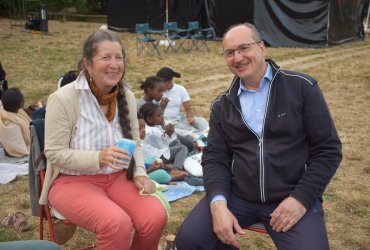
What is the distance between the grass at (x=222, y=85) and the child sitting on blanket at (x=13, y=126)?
0.55 meters

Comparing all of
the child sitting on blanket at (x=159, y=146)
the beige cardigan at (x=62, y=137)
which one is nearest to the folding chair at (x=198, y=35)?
the child sitting on blanket at (x=159, y=146)

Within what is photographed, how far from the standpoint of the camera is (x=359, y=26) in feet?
63.2

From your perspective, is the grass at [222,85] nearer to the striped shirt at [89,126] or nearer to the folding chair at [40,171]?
the striped shirt at [89,126]

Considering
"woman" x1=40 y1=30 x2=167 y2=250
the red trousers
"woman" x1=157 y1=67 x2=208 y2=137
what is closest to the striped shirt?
"woman" x1=40 y1=30 x2=167 y2=250

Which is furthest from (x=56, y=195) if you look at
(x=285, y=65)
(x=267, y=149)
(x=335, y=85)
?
(x=285, y=65)

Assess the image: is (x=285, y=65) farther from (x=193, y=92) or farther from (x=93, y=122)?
(x=93, y=122)

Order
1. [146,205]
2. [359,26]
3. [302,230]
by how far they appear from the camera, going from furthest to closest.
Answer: [359,26]
[146,205]
[302,230]

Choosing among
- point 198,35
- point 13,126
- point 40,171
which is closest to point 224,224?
point 40,171

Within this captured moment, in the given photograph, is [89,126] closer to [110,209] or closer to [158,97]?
[110,209]

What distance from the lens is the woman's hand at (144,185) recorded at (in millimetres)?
2689

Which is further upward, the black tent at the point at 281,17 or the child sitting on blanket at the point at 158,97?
the black tent at the point at 281,17

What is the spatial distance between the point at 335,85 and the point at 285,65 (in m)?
2.93

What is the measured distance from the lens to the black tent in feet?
52.4

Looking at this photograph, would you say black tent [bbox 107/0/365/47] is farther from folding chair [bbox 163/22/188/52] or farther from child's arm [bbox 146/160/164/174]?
child's arm [bbox 146/160/164/174]
